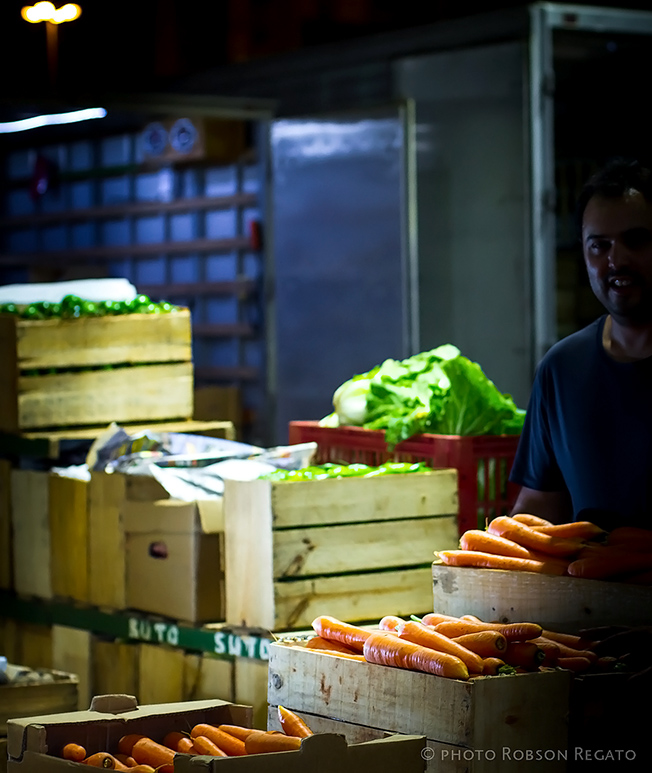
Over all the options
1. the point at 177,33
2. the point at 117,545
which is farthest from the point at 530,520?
the point at 177,33

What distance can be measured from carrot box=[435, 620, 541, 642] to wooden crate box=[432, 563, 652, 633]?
0.11 metres

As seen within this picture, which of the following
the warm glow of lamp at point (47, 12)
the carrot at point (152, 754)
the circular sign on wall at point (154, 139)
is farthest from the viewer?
the circular sign on wall at point (154, 139)

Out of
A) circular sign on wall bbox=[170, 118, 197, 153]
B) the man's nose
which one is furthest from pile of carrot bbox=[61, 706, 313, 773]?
circular sign on wall bbox=[170, 118, 197, 153]

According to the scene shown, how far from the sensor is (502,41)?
23.4 ft

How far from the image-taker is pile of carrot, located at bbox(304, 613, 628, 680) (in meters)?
2.93

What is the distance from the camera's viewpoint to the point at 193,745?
3150mm

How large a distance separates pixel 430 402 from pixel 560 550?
145 cm

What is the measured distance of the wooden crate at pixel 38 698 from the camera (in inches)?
167

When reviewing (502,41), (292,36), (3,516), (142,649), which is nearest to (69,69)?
(292,36)

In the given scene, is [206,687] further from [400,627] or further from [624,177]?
[624,177]

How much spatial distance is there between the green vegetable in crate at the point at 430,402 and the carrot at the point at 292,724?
1793mm

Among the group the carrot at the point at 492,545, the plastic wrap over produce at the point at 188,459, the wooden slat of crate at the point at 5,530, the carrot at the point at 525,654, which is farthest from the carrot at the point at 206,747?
the wooden slat of crate at the point at 5,530

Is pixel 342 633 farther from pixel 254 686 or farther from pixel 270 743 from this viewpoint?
pixel 254 686

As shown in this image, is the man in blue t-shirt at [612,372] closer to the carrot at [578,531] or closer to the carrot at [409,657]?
the carrot at [578,531]
